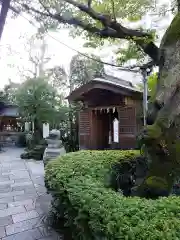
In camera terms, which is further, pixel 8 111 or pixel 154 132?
pixel 8 111

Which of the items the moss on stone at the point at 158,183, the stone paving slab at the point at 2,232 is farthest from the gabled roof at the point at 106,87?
the stone paving slab at the point at 2,232

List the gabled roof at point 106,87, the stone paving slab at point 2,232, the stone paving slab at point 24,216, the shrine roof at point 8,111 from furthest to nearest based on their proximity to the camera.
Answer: the shrine roof at point 8,111 < the gabled roof at point 106,87 < the stone paving slab at point 24,216 < the stone paving slab at point 2,232

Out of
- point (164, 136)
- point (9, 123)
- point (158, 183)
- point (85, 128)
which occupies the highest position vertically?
point (9, 123)

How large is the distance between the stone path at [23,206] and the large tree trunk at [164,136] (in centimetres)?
169

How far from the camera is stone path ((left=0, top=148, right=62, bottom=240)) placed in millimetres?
3953

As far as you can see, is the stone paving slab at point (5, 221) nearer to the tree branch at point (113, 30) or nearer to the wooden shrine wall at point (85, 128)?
the tree branch at point (113, 30)

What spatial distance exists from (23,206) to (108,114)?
6.95 metres

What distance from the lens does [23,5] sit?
549 centimetres

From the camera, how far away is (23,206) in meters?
5.23

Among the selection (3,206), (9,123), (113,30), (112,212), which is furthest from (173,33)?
(9,123)

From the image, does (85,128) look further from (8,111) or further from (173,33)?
(8,111)

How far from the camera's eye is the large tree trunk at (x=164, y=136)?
3.62 meters

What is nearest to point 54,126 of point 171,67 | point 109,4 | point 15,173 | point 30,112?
point 30,112

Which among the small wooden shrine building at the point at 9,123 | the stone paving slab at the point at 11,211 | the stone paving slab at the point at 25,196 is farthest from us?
the small wooden shrine building at the point at 9,123
